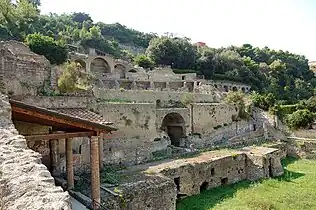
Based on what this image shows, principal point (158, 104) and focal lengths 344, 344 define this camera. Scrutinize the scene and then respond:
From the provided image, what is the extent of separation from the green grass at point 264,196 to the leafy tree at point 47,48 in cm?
1952

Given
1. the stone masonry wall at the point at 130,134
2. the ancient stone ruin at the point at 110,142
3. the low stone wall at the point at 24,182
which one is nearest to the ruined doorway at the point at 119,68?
the ancient stone ruin at the point at 110,142

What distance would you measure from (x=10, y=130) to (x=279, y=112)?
3360cm

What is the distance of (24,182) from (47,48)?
28.7m

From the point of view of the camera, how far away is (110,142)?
1961 cm

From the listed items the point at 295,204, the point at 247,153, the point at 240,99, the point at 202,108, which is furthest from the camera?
the point at 240,99

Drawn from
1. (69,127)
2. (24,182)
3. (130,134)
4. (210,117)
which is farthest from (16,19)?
(24,182)

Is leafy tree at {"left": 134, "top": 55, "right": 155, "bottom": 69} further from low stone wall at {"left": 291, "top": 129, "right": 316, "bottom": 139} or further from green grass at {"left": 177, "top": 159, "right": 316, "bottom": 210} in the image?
green grass at {"left": 177, "top": 159, "right": 316, "bottom": 210}

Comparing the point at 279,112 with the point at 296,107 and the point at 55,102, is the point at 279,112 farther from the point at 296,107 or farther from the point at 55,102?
the point at 55,102

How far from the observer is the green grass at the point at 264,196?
17641mm

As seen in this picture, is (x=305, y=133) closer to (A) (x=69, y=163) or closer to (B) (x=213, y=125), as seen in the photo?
(B) (x=213, y=125)

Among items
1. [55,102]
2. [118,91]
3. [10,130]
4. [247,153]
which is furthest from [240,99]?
[10,130]

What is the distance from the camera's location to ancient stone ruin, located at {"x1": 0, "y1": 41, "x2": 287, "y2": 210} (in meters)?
6.05

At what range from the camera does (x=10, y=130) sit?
7.11 meters

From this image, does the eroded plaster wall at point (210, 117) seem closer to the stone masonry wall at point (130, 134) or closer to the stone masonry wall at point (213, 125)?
the stone masonry wall at point (213, 125)
